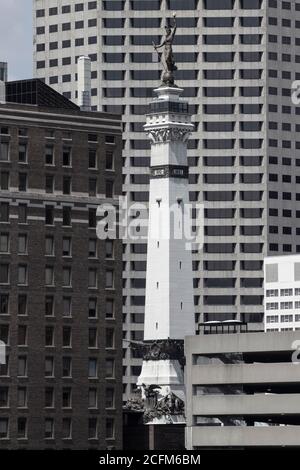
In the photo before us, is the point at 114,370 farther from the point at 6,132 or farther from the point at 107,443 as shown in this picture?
the point at 6,132

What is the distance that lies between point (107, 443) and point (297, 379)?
1909cm

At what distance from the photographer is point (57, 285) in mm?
163750

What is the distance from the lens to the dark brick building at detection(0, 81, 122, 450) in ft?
523

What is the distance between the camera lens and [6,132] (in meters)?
162

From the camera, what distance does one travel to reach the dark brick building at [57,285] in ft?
523

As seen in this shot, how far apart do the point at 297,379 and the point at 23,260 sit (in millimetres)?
27591
